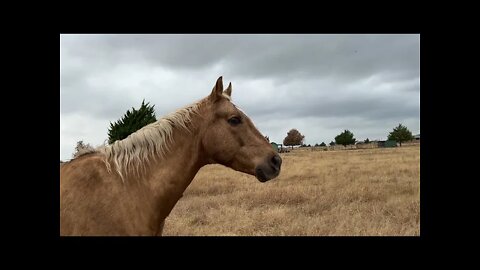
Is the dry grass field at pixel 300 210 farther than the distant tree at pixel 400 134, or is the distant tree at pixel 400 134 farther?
the distant tree at pixel 400 134

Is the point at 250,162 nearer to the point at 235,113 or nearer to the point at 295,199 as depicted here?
the point at 235,113

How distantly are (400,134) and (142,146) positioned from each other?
302 feet

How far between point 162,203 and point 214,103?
4.76ft

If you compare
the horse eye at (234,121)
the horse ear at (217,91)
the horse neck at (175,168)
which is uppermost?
the horse ear at (217,91)

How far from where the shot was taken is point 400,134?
282 feet

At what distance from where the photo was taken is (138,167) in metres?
4.04

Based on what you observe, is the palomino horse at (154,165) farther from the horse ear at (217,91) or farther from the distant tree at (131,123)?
the distant tree at (131,123)

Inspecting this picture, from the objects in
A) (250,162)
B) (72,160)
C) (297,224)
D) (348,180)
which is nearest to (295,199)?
(297,224)

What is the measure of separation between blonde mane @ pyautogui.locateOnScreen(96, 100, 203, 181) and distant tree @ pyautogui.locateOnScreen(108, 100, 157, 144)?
2302mm

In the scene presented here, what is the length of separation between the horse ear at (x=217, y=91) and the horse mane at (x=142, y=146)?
401mm

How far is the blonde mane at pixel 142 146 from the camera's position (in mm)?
4008

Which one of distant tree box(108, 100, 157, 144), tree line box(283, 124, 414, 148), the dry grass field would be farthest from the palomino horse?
tree line box(283, 124, 414, 148)

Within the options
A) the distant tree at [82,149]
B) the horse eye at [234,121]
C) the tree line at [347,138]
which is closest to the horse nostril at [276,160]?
the horse eye at [234,121]
